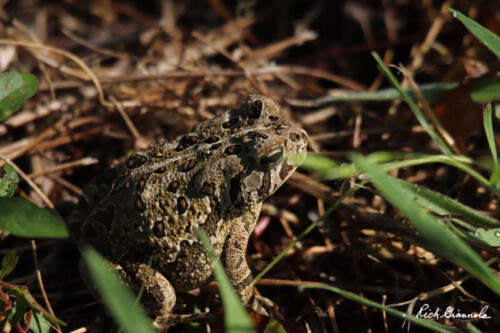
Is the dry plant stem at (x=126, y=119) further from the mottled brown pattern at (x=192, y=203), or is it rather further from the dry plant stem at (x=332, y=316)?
the dry plant stem at (x=332, y=316)

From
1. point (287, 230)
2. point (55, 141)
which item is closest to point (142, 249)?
point (287, 230)

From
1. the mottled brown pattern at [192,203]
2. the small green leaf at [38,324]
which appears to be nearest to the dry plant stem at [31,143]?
the mottled brown pattern at [192,203]

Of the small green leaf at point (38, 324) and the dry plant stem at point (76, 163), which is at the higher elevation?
the dry plant stem at point (76, 163)

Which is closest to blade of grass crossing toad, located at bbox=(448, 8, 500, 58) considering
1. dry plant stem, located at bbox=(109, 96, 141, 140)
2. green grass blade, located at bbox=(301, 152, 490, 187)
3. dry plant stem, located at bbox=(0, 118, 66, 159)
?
green grass blade, located at bbox=(301, 152, 490, 187)

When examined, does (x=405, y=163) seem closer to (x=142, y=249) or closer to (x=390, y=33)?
(x=142, y=249)

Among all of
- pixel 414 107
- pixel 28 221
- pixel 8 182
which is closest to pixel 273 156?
pixel 414 107

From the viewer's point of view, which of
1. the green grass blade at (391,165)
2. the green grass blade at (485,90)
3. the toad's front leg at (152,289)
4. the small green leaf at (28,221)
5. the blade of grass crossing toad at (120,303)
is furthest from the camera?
the toad's front leg at (152,289)
